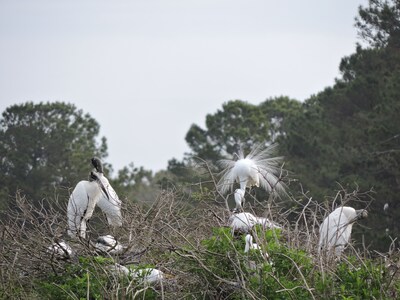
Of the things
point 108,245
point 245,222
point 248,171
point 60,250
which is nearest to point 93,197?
point 248,171

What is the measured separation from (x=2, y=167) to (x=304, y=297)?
84.2 feet

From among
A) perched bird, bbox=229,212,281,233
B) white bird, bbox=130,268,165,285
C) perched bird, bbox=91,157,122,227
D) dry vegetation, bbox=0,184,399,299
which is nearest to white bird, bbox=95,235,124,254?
dry vegetation, bbox=0,184,399,299

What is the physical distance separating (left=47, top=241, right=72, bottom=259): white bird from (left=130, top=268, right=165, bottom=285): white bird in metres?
0.76

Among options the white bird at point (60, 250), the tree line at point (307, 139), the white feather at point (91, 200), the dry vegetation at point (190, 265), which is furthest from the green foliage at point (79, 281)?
the tree line at point (307, 139)

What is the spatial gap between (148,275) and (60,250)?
44.9 inches

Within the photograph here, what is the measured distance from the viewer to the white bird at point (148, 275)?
12330 mm

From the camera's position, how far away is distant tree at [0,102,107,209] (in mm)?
36000

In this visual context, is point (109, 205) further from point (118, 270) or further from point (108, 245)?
point (118, 270)

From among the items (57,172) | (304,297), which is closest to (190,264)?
(304,297)

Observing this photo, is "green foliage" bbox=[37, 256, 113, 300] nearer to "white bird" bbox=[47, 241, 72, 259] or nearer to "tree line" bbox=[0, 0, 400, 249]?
"white bird" bbox=[47, 241, 72, 259]

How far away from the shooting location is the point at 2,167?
36.2 meters

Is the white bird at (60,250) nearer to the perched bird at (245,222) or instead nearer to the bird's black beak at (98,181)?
the perched bird at (245,222)

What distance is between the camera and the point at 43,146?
127ft

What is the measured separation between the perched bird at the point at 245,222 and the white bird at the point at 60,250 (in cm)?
155
